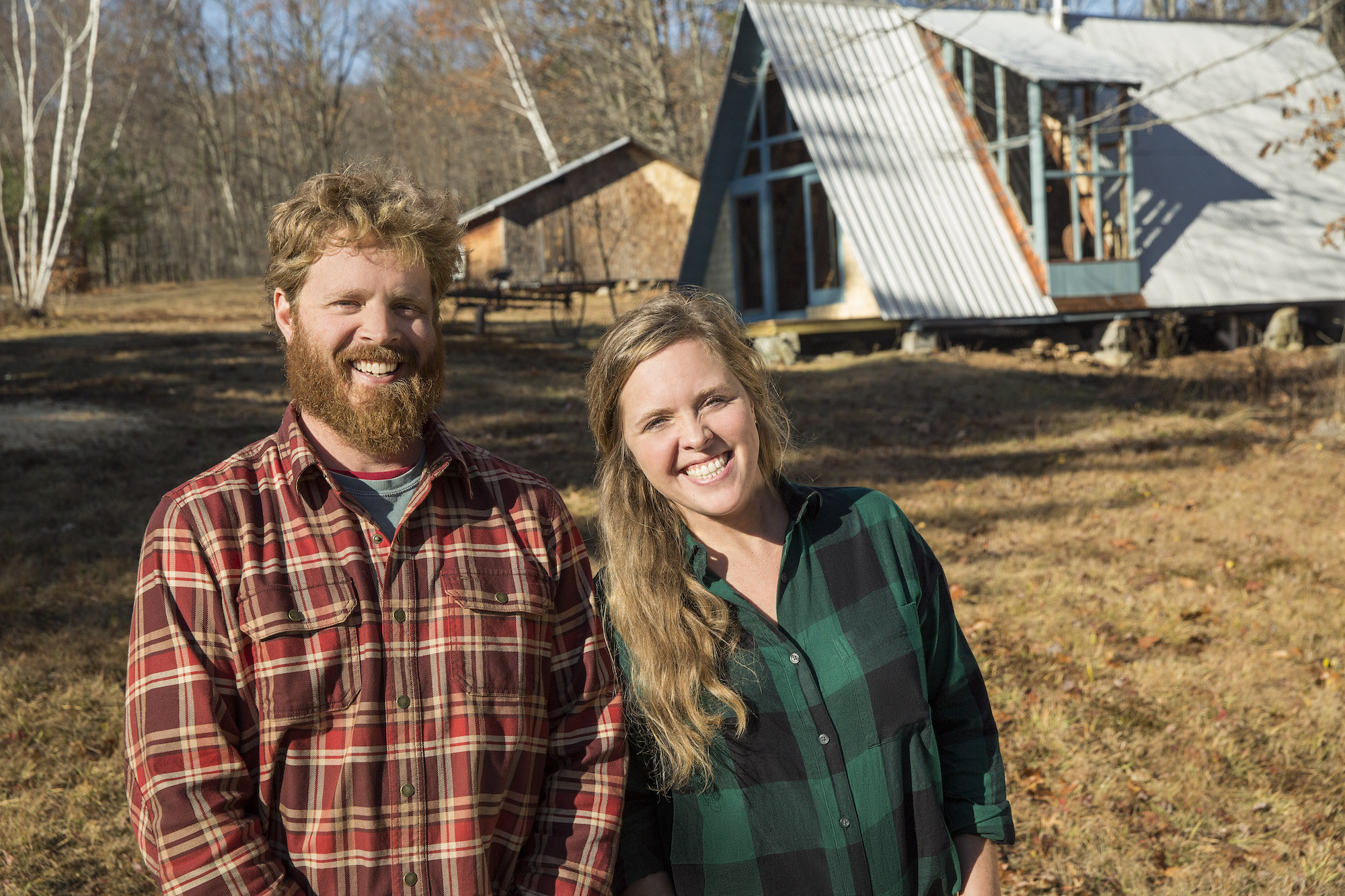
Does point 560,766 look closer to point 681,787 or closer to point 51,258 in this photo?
point 681,787

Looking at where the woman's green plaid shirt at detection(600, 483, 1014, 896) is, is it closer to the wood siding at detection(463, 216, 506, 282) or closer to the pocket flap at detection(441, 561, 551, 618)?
the pocket flap at detection(441, 561, 551, 618)

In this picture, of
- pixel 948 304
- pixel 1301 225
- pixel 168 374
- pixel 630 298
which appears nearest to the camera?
pixel 168 374

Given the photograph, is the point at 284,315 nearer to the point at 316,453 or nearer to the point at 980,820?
the point at 316,453

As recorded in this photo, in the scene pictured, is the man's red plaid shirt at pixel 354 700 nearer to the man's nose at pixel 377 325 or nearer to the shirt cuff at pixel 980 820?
the man's nose at pixel 377 325

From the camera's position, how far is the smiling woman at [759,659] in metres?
2.21

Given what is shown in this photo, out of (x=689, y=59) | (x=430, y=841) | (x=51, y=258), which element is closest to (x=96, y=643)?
(x=430, y=841)

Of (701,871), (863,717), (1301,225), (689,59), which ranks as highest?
(689,59)

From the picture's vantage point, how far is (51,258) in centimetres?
1992

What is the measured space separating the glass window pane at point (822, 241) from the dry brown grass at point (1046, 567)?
7.87 ft

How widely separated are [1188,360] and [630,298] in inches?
595

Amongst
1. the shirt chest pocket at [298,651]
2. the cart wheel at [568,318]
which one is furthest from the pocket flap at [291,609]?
the cart wheel at [568,318]

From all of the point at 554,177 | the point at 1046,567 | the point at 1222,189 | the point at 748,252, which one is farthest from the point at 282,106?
the point at 1046,567

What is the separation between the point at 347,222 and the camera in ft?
7.55

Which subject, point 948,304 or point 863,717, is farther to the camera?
point 948,304
